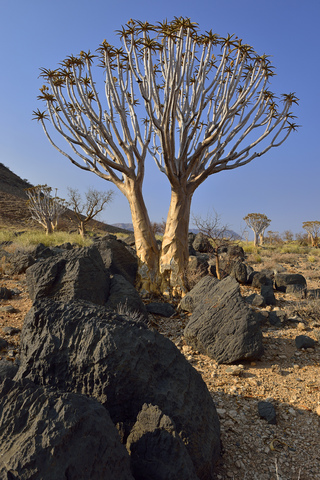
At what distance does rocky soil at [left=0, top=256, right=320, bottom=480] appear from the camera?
285 cm

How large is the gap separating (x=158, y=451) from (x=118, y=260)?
6400 mm

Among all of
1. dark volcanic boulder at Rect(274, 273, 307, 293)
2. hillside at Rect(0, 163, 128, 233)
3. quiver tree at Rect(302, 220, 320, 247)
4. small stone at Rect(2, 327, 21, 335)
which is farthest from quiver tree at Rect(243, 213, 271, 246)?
small stone at Rect(2, 327, 21, 335)

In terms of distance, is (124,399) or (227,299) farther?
(227,299)

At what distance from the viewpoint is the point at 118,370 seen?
8.13 ft

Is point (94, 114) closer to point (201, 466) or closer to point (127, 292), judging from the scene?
point (127, 292)

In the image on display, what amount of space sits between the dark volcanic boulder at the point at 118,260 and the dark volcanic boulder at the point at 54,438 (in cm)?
592

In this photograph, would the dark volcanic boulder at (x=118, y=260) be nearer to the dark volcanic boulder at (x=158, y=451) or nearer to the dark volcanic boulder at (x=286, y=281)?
the dark volcanic boulder at (x=286, y=281)

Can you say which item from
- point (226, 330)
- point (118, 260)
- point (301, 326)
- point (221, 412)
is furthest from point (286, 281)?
point (221, 412)

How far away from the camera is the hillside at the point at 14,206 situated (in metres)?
31.4

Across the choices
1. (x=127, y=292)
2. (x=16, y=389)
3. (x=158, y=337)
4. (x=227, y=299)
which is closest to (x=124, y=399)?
(x=158, y=337)

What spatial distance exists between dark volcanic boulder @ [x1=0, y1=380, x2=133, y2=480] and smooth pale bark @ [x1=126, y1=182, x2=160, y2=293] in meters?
6.44

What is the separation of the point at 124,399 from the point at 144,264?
5.96 meters

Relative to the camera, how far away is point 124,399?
2.50 m

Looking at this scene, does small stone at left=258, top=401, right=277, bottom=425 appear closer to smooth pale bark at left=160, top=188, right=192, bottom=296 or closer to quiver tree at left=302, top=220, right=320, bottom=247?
smooth pale bark at left=160, top=188, right=192, bottom=296
